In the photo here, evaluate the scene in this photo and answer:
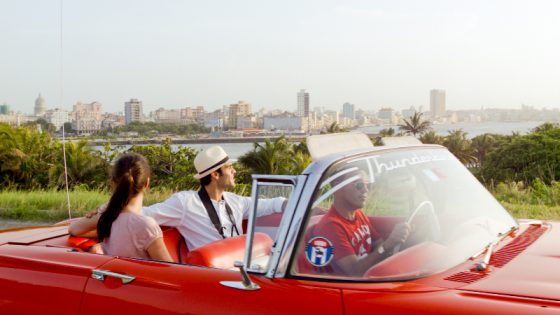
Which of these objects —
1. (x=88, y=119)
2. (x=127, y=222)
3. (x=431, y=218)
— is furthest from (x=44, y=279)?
(x=88, y=119)

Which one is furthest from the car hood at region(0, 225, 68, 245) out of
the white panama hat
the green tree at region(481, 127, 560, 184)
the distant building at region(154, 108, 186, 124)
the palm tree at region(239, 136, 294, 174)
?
the distant building at region(154, 108, 186, 124)

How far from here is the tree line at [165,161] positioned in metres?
21.5

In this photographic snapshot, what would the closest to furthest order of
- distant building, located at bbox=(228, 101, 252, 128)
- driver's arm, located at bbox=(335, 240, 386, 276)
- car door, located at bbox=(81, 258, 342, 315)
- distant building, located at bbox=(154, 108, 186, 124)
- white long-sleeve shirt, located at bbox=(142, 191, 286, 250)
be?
car door, located at bbox=(81, 258, 342, 315), driver's arm, located at bbox=(335, 240, 386, 276), white long-sleeve shirt, located at bbox=(142, 191, 286, 250), distant building, located at bbox=(228, 101, 252, 128), distant building, located at bbox=(154, 108, 186, 124)

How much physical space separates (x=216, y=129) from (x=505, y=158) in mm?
12810

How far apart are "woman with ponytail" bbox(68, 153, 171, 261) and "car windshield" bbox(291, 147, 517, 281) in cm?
111

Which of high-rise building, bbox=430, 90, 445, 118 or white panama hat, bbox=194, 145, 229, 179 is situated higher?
high-rise building, bbox=430, 90, 445, 118

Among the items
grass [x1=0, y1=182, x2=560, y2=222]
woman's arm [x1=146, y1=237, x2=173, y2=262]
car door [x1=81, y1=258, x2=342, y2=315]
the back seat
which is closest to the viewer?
car door [x1=81, y1=258, x2=342, y2=315]

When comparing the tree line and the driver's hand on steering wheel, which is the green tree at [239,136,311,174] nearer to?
the tree line

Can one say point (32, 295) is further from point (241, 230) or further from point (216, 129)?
point (216, 129)

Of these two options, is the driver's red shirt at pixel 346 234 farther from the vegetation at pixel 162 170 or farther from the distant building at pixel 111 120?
the distant building at pixel 111 120

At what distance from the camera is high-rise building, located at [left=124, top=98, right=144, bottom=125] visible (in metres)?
38.9

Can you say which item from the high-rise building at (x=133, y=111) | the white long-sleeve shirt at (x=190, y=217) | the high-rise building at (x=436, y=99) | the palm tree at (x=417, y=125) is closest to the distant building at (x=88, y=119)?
the high-rise building at (x=133, y=111)

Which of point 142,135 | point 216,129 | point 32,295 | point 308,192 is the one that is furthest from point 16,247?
point 142,135

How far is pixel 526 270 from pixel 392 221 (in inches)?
24.3
